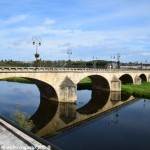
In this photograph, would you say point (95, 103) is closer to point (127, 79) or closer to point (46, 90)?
point (46, 90)

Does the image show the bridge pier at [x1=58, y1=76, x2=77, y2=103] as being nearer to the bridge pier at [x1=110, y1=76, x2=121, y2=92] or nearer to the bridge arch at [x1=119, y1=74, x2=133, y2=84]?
the bridge pier at [x1=110, y1=76, x2=121, y2=92]

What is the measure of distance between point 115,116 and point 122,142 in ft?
45.6

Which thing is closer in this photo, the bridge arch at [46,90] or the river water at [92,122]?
the river water at [92,122]

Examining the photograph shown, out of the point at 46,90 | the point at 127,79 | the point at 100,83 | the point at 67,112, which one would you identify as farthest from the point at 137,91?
the point at 67,112

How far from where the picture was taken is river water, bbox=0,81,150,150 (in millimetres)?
28922

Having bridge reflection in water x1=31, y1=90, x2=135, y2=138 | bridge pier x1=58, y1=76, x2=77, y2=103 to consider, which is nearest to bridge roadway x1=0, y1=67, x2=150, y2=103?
bridge pier x1=58, y1=76, x2=77, y2=103

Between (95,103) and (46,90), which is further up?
(46,90)

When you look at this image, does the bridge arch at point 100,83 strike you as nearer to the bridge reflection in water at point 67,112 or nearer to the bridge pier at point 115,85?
the bridge pier at point 115,85

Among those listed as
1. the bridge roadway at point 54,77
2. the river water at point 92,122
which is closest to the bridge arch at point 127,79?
the bridge roadway at point 54,77

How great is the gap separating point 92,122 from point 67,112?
6.66m

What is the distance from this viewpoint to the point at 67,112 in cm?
4444

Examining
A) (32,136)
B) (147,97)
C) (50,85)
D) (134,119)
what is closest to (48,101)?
(50,85)

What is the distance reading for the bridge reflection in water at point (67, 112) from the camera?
36.2 meters

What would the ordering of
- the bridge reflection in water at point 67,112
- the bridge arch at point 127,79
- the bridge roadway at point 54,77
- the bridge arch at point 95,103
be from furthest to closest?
the bridge arch at point 127,79 < the bridge arch at point 95,103 < the bridge roadway at point 54,77 < the bridge reflection in water at point 67,112
